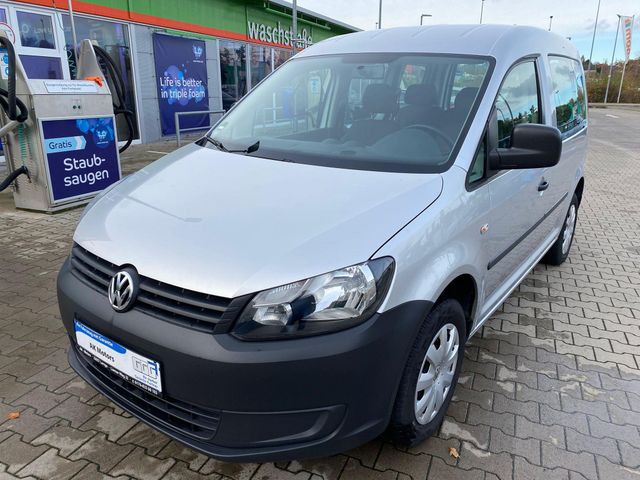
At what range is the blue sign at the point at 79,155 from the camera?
19.4 feet

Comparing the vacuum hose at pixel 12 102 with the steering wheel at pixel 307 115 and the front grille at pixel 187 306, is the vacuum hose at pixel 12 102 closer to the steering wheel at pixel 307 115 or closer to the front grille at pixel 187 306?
the steering wheel at pixel 307 115

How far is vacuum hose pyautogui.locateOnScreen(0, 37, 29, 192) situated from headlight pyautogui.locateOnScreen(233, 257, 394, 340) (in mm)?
4987

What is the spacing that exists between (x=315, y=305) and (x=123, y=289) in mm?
745

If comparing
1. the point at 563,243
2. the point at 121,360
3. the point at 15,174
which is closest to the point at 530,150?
the point at 121,360

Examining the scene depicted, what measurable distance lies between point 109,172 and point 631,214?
7018mm

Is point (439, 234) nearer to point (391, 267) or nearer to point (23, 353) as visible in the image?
point (391, 267)

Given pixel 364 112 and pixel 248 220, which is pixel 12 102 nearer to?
pixel 364 112

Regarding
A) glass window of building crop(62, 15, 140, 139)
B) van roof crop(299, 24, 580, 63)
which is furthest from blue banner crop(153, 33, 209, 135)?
van roof crop(299, 24, 580, 63)

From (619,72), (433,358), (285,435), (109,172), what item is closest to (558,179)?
(433,358)

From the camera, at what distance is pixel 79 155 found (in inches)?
245

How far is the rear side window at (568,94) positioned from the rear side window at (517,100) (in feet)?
1.46

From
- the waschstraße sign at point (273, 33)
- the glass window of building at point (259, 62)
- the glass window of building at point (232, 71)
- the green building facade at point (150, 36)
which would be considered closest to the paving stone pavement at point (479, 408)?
the green building facade at point (150, 36)

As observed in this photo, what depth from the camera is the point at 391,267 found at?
73.2 inches

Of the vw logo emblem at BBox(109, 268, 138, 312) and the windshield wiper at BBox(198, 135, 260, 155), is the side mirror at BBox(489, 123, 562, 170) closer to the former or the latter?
the windshield wiper at BBox(198, 135, 260, 155)
